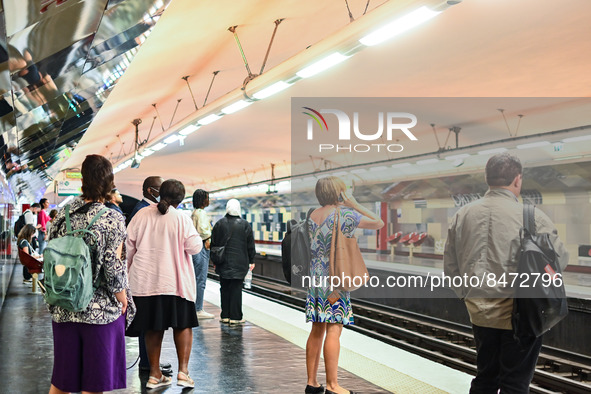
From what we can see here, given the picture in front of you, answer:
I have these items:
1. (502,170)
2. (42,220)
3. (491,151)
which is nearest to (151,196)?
(502,170)

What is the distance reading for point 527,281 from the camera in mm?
2900

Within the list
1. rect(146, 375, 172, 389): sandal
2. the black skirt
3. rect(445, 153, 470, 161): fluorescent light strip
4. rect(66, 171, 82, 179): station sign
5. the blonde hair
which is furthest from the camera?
rect(66, 171, 82, 179): station sign

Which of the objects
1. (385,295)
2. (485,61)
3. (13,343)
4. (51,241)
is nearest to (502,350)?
(51,241)

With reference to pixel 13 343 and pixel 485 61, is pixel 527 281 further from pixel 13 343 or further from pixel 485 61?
pixel 485 61

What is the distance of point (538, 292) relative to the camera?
9.52 ft

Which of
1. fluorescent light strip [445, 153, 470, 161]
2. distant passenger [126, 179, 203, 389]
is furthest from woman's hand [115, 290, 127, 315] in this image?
fluorescent light strip [445, 153, 470, 161]

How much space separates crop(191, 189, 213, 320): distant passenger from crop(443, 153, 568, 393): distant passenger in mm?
4546

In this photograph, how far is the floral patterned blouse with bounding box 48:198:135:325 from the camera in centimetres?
312

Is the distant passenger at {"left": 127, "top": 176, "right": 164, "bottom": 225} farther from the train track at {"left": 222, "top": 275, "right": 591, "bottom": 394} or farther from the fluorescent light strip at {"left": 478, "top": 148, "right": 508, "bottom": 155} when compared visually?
the fluorescent light strip at {"left": 478, "top": 148, "right": 508, "bottom": 155}

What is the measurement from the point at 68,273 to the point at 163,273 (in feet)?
5.19

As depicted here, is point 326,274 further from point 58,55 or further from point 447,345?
point 447,345

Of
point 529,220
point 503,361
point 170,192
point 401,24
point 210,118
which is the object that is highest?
point 210,118

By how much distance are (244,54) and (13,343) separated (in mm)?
4894

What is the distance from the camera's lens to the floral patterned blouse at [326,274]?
421 centimetres
